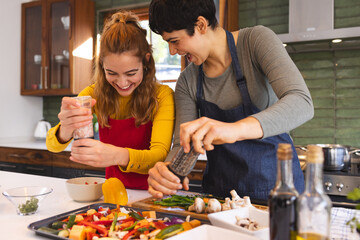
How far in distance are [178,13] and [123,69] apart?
386mm

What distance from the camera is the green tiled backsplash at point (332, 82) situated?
271cm

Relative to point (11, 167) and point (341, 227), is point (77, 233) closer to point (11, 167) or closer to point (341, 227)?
point (341, 227)

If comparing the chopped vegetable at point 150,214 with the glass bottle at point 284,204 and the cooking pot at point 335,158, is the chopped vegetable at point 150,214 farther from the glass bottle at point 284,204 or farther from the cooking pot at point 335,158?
the cooking pot at point 335,158

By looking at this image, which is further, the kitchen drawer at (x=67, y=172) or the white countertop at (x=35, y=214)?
the kitchen drawer at (x=67, y=172)

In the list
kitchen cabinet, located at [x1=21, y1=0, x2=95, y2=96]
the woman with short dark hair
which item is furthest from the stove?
kitchen cabinet, located at [x1=21, y1=0, x2=95, y2=96]

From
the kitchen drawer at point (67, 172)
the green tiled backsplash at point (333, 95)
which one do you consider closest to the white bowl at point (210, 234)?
the green tiled backsplash at point (333, 95)

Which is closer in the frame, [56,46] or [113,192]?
[113,192]

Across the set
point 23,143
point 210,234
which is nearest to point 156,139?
point 210,234

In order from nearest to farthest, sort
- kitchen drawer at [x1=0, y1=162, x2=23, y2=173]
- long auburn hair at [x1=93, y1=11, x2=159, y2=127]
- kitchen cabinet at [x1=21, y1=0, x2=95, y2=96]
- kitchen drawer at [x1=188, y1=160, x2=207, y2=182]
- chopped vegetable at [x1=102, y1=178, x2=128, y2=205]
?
chopped vegetable at [x1=102, y1=178, x2=128, y2=205] < long auburn hair at [x1=93, y1=11, x2=159, y2=127] < kitchen drawer at [x1=188, y1=160, x2=207, y2=182] < kitchen drawer at [x1=0, y1=162, x2=23, y2=173] < kitchen cabinet at [x1=21, y1=0, x2=95, y2=96]

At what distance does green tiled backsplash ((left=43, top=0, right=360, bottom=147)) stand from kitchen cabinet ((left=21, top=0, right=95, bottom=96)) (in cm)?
207

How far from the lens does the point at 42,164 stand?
10.7 feet

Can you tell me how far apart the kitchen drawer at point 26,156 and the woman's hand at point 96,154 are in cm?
208

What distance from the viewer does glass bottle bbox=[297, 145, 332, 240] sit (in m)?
0.58

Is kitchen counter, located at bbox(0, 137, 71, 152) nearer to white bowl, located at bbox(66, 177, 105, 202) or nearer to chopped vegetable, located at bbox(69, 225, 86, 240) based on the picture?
white bowl, located at bbox(66, 177, 105, 202)
